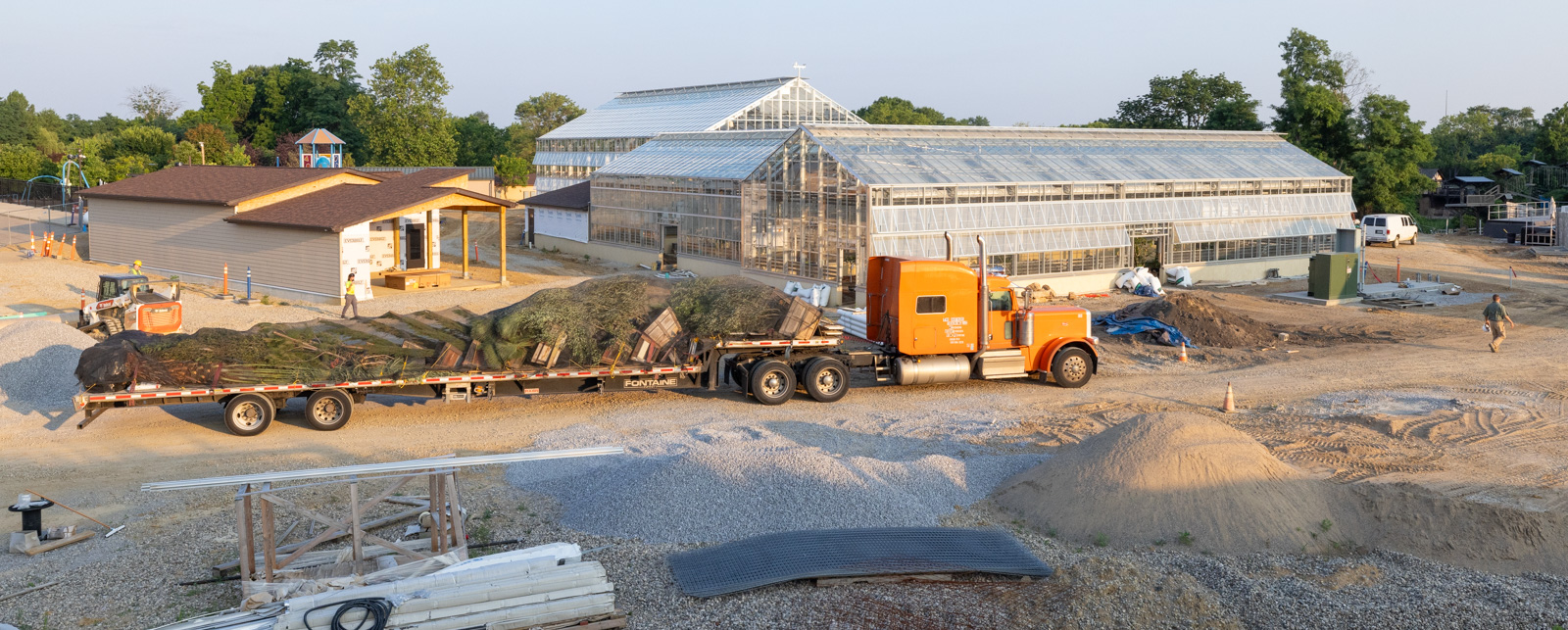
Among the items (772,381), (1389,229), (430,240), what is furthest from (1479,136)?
(772,381)

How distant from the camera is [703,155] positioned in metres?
43.5

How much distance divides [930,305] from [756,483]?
7.58 metres

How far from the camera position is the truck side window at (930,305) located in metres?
20.9

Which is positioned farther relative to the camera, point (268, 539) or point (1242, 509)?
point (1242, 509)

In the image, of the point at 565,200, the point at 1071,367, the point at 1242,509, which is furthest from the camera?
the point at 565,200

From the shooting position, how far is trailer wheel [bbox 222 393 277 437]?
17688 millimetres

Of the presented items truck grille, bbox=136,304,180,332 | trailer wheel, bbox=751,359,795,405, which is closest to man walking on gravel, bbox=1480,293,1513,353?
trailer wheel, bbox=751,359,795,405

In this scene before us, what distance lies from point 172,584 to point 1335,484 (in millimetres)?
13859

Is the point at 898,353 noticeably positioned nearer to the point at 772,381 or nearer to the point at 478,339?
the point at 772,381

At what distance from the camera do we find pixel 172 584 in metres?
11.6

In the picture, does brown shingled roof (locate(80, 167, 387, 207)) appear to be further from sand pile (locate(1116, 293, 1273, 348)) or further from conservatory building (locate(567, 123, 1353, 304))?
sand pile (locate(1116, 293, 1273, 348))

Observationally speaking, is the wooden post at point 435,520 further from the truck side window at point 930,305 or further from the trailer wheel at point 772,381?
the truck side window at point 930,305

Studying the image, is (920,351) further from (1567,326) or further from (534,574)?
(1567,326)

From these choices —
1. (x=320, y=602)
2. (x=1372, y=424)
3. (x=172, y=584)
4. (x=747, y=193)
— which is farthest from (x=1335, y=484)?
(x=747, y=193)
